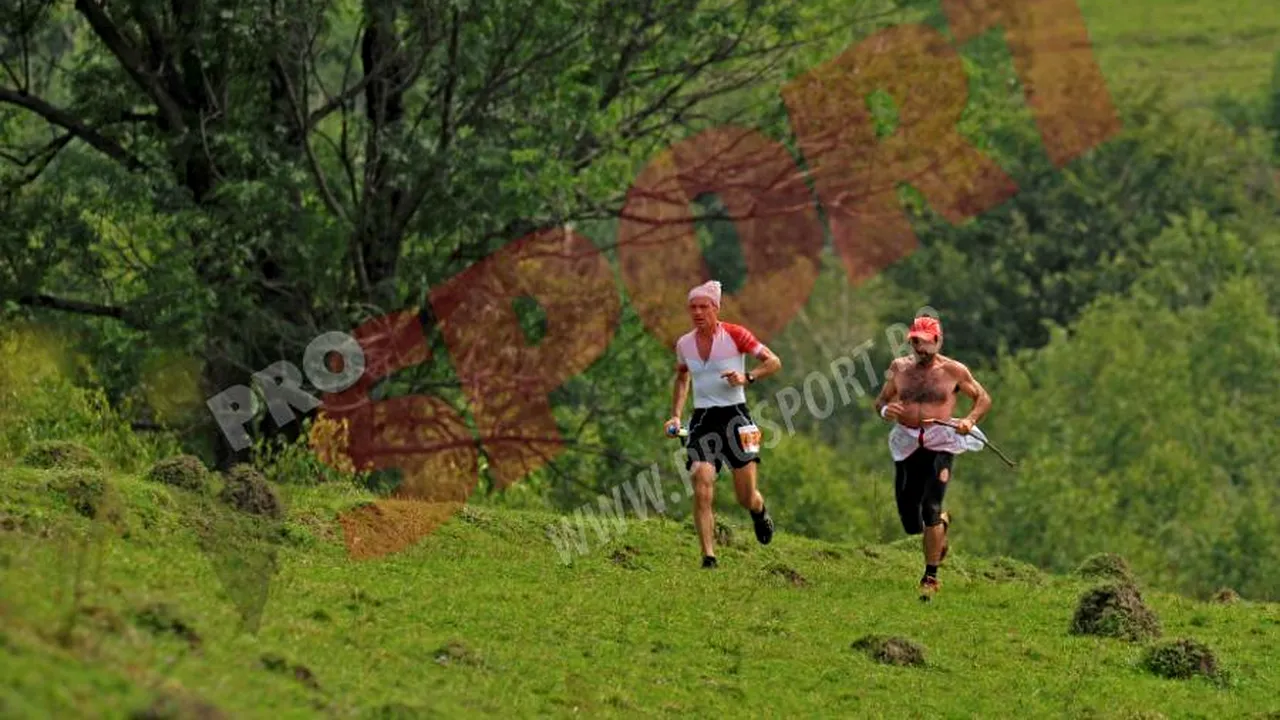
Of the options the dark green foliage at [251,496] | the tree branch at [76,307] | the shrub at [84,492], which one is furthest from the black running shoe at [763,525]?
the tree branch at [76,307]

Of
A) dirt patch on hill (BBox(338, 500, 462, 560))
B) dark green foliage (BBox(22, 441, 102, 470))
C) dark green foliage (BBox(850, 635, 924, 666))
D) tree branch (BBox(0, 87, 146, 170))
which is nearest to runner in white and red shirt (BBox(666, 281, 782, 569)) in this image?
dark green foliage (BBox(850, 635, 924, 666))

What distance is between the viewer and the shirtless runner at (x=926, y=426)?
1973 centimetres

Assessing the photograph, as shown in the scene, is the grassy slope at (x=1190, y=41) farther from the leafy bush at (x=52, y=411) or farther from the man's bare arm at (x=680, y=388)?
the man's bare arm at (x=680, y=388)

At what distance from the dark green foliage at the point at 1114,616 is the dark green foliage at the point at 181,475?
8.10 metres

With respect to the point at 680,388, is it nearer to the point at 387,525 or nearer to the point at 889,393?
the point at 889,393

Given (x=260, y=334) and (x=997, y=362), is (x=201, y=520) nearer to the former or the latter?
(x=260, y=334)

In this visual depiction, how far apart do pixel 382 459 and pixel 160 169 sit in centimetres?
642

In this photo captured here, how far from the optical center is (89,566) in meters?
14.8

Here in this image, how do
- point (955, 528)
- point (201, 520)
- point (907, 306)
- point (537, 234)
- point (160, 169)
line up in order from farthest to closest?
point (907, 306)
point (955, 528)
point (537, 234)
point (160, 169)
point (201, 520)

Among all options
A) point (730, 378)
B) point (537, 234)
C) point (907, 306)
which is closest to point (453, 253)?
point (537, 234)

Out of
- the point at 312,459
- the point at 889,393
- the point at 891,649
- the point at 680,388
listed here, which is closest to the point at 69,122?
the point at 312,459

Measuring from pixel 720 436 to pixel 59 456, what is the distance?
640cm

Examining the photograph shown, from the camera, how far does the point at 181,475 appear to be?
20.0 m

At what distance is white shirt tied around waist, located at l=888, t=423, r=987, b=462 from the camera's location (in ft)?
64.8
